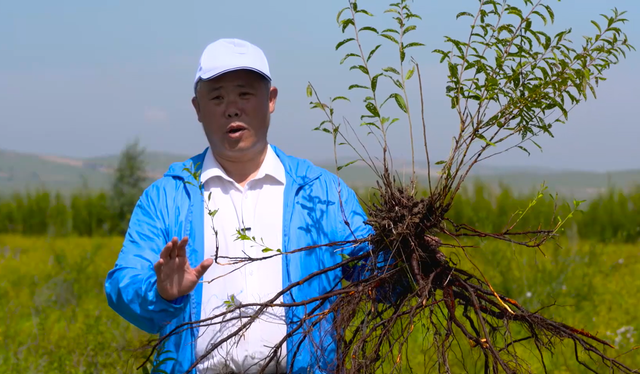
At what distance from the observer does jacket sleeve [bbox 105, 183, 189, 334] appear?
9.39 ft

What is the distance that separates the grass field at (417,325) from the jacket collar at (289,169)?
1.48 metres

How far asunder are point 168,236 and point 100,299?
7002 mm

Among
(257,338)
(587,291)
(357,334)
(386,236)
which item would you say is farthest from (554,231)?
(587,291)

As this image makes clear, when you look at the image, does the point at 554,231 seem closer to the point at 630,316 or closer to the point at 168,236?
the point at 168,236

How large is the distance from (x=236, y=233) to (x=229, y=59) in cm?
81

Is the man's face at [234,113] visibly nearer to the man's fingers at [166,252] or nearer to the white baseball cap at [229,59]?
the white baseball cap at [229,59]

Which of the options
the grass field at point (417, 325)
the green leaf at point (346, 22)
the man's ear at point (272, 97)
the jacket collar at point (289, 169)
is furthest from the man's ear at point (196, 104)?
the grass field at point (417, 325)

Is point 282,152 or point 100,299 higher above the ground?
point 282,152

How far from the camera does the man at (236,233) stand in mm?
2959

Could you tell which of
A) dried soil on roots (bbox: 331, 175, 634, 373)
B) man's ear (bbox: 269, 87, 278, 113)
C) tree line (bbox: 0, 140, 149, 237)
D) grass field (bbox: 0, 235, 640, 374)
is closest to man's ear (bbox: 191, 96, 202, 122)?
man's ear (bbox: 269, 87, 278, 113)

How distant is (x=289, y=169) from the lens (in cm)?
332

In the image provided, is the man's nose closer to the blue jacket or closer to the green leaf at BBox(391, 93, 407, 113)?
the blue jacket

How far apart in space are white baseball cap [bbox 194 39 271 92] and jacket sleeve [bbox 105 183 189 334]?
0.62 metres

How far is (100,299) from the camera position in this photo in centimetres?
960
